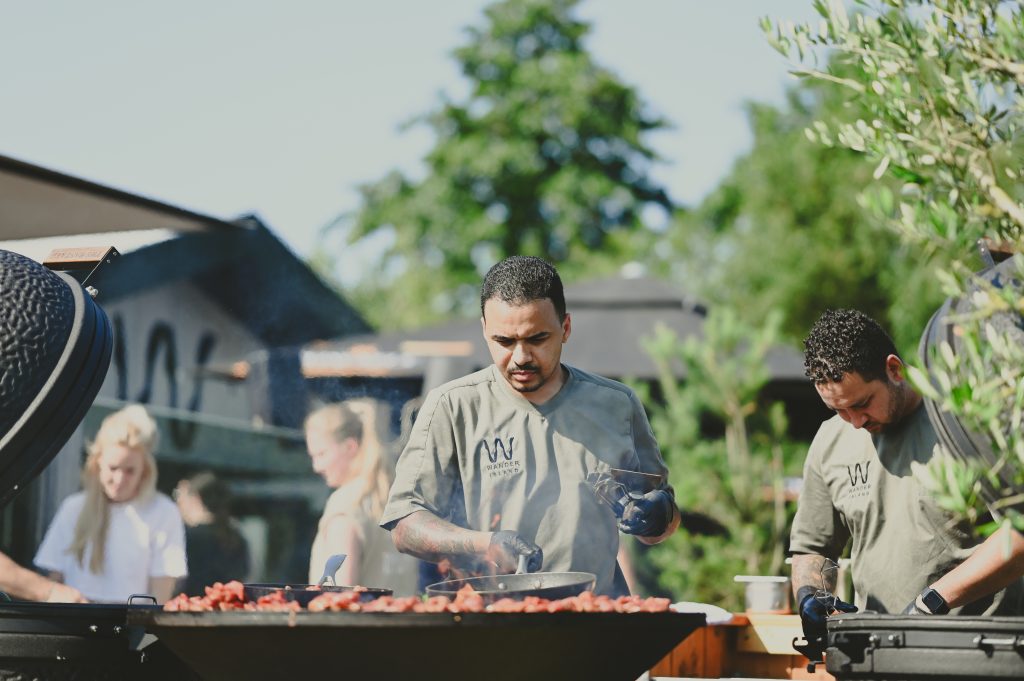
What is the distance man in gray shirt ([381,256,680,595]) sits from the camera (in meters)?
3.43

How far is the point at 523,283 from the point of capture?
11.4 ft

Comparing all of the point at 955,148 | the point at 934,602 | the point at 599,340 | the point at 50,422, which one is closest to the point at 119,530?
the point at 50,422

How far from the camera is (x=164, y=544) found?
5.75 meters

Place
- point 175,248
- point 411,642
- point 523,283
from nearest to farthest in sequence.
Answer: point 411,642, point 523,283, point 175,248

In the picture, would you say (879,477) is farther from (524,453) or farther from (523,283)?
(523,283)

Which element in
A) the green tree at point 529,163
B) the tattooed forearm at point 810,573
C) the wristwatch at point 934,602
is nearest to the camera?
the wristwatch at point 934,602

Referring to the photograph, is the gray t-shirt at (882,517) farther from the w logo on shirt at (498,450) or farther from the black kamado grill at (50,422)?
the black kamado grill at (50,422)

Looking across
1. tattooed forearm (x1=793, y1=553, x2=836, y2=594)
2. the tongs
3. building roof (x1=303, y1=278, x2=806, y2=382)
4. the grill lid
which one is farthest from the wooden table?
building roof (x1=303, y1=278, x2=806, y2=382)

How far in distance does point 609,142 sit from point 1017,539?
2238cm

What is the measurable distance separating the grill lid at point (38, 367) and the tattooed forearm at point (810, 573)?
2.07 meters

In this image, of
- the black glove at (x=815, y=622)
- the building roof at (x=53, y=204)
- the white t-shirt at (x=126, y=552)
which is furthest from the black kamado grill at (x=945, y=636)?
the building roof at (x=53, y=204)

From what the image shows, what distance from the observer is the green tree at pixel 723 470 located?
28.4 feet

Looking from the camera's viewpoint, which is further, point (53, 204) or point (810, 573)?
point (53, 204)

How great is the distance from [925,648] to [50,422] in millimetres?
2225
